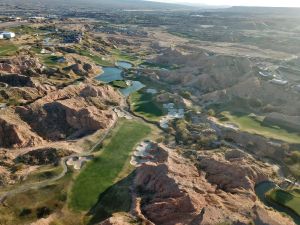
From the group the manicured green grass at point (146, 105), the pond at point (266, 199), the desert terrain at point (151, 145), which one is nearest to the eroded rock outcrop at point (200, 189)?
the desert terrain at point (151, 145)

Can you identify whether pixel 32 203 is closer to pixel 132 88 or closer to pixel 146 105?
pixel 146 105

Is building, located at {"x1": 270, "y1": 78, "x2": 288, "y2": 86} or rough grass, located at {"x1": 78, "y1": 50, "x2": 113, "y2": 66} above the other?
building, located at {"x1": 270, "y1": 78, "x2": 288, "y2": 86}

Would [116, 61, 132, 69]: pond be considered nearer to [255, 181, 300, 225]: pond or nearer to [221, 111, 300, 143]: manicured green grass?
[221, 111, 300, 143]: manicured green grass

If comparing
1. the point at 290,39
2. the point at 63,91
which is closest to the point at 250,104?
the point at 63,91

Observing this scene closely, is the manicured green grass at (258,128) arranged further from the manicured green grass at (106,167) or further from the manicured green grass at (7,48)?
the manicured green grass at (7,48)

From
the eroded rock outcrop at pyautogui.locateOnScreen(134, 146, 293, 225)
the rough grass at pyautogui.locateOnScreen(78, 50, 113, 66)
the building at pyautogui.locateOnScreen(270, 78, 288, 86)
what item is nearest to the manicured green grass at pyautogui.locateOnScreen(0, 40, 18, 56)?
the rough grass at pyautogui.locateOnScreen(78, 50, 113, 66)
